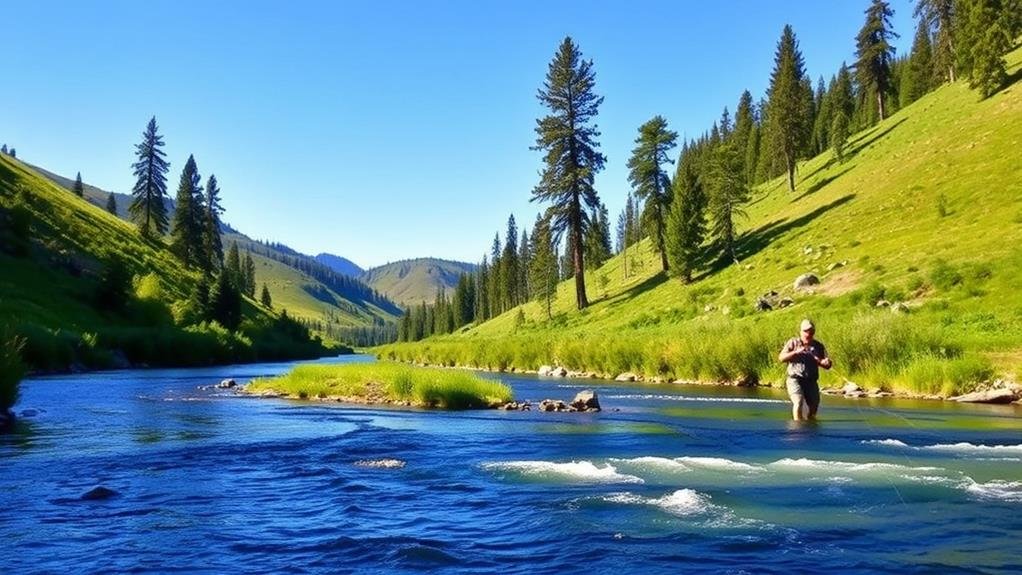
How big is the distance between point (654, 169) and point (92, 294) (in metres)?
55.5

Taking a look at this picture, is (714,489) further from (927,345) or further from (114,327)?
(114,327)

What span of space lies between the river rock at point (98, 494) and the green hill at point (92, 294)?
3437 cm

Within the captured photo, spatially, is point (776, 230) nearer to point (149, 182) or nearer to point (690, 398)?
point (690, 398)

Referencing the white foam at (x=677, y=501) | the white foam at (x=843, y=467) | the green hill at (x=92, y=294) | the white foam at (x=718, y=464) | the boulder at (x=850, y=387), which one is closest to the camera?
the white foam at (x=677, y=501)

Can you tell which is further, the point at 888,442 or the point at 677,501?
the point at 888,442

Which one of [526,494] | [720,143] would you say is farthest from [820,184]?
[526,494]

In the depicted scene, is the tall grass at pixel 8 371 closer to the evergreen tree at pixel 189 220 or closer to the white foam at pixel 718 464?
the white foam at pixel 718 464

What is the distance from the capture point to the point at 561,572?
8117 mm

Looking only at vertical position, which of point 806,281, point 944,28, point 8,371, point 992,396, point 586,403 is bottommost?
point 586,403

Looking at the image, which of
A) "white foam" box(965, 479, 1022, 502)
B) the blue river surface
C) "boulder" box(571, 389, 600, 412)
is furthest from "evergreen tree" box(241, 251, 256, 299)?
"white foam" box(965, 479, 1022, 502)

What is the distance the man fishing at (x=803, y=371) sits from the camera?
1994 centimetres

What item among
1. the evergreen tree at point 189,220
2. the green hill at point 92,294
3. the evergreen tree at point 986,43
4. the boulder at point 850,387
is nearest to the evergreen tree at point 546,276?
the green hill at point 92,294

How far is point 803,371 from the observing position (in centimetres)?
2008

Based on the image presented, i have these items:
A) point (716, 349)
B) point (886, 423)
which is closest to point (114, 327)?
point (716, 349)
